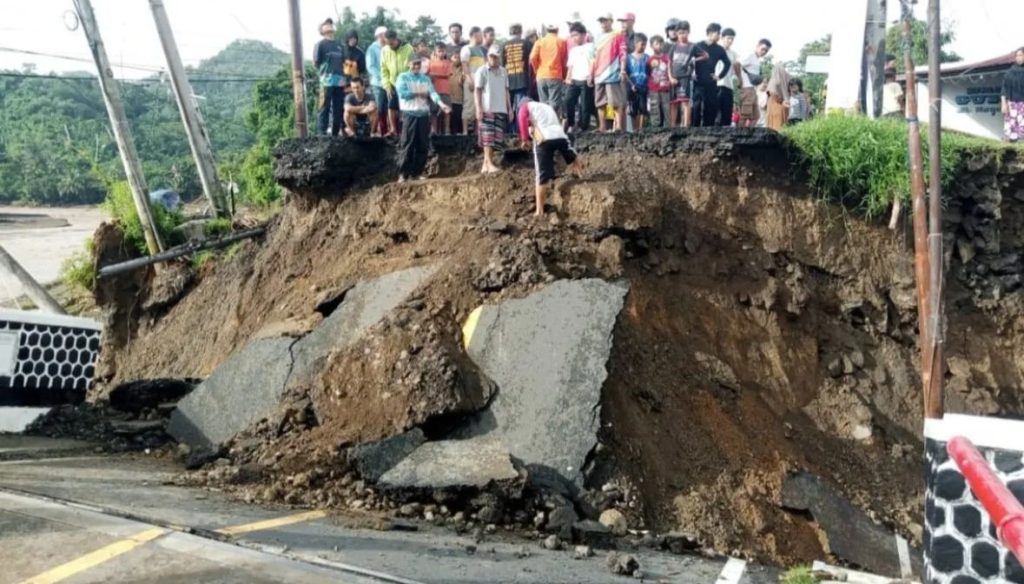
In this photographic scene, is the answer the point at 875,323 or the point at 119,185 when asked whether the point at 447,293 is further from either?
the point at 119,185

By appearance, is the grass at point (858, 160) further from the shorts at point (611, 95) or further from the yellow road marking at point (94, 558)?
the yellow road marking at point (94, 558)

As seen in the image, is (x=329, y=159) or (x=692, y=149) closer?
(x=692, y=149)

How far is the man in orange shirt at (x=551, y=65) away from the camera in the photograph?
44.9 feet

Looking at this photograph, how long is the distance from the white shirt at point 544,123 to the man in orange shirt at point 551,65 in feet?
6.14

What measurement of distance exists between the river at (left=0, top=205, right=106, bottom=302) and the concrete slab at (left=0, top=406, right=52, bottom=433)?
10.9m

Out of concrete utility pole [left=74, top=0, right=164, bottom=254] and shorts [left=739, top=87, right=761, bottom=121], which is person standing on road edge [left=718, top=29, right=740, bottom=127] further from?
concrete utility pole [left=74, top=0, right=164, bottom=254]

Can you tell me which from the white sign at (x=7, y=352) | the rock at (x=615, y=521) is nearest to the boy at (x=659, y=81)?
the rock at (x=615, y=521)

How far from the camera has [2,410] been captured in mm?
11555

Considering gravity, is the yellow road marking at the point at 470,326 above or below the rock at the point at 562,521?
above

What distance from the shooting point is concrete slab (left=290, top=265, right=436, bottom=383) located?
11016 mm

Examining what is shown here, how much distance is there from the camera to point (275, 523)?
762 cm

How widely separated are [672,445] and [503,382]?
1.63m

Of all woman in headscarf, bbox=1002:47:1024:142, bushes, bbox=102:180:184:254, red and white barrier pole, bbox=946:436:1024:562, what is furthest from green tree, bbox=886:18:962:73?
red and white barrier pole, bbox=946:436:1024:562

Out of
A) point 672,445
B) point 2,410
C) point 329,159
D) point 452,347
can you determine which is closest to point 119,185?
point 329,159
